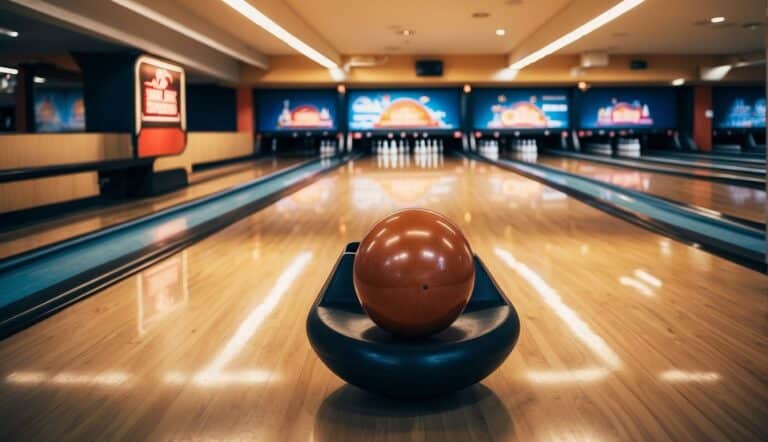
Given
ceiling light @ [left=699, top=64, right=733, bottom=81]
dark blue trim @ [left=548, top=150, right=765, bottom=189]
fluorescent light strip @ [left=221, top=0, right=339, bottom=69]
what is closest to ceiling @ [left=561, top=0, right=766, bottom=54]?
ceiling light @ [left=699, top=64, right=733, bottom=81]

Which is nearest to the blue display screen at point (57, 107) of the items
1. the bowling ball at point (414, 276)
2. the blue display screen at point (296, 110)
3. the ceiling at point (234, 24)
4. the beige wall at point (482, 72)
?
the blue display screen at point (296, 110)

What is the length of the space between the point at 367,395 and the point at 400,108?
480 inches

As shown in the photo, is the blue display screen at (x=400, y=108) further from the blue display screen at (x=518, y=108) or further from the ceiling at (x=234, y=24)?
the ceiling at (x=234, y=24)

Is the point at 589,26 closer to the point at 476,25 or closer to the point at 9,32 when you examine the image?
the point at 476,25

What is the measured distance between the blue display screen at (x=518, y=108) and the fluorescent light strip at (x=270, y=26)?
4.43 meters

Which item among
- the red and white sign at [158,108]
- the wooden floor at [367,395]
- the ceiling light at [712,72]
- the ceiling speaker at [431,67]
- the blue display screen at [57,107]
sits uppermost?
the ceiling speaker at [431,67]

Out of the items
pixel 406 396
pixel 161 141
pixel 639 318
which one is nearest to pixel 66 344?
pixel 406 396

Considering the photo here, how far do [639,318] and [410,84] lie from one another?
10.7 m

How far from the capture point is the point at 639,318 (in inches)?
99.4

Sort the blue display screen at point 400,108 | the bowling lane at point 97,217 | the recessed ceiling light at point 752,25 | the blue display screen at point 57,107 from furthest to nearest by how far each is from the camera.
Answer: the blue display screen at point 400,108 < the blue display screen at point 57,107 < the recessed ceiling light at point 752,25 < the bowling lane at point 97,217

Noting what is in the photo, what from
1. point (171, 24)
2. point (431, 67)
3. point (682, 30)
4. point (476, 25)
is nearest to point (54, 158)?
point (171, 24)

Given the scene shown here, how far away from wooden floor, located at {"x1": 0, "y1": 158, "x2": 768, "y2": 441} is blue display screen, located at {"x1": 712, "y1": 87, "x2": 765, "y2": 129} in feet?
38.3

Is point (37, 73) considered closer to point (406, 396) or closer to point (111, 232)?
point (111, 232)

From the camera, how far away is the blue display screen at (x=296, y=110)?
43.9ft
